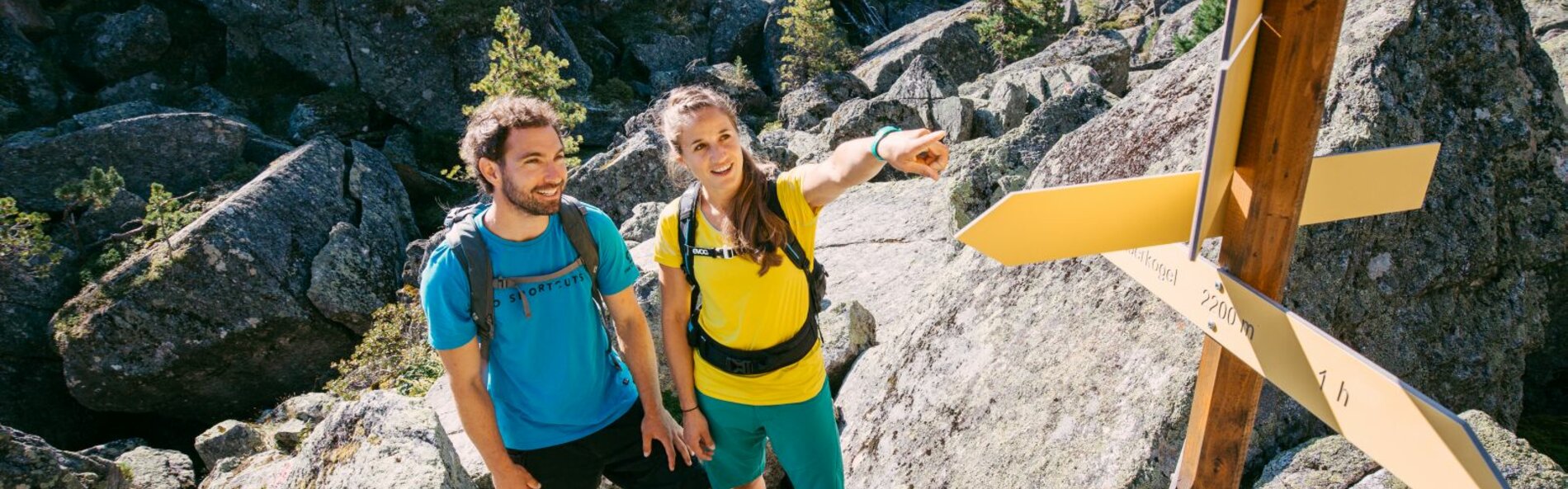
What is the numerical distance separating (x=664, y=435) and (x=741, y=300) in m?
0.87

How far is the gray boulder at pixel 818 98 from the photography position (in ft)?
69.6

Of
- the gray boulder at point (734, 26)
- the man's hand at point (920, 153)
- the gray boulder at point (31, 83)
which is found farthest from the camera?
the gray boulder at point (734, 26)

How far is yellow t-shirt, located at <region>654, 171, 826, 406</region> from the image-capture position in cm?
349

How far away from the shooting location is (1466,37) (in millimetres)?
3697

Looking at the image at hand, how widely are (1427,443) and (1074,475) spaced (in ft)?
6.73

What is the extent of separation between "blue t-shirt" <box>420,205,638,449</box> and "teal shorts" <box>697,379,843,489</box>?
0.54m

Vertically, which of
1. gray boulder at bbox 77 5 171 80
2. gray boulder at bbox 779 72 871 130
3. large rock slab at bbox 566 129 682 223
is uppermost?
gray boulder at bbox 77 5 171 80

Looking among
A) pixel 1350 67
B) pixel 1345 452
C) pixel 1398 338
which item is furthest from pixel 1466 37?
pixel 1345 452

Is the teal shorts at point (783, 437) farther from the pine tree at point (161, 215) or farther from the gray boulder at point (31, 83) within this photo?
the gray boulder at point (31, 83)

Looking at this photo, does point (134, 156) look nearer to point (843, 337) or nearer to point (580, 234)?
point (843, 337)

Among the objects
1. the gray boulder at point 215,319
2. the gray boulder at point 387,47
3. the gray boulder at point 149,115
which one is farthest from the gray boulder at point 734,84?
the gray boulder at point 215,319

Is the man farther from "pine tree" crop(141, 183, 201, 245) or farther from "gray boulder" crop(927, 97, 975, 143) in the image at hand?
"pine tree" crop(141, 183, 201, 245)

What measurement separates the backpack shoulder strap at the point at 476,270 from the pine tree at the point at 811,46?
936 inches

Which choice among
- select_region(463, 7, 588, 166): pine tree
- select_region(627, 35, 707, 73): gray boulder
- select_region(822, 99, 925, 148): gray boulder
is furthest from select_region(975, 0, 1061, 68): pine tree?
select_region(463, 7, 588, 166): pine tree
